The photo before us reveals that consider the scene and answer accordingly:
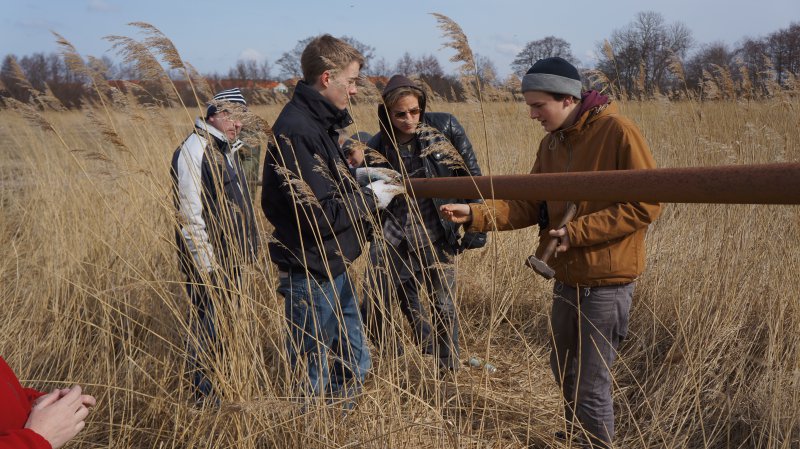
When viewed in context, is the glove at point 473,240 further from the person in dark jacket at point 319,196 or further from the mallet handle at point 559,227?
the mallet handle at point 559,227

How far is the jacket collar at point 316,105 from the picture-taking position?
2.47m

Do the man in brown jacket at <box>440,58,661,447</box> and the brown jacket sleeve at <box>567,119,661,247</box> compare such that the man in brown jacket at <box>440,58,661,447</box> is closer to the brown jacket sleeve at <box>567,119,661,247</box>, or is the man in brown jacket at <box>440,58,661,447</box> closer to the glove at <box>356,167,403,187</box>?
the brown jacket sleeve at <box>567,119,661,247</box>

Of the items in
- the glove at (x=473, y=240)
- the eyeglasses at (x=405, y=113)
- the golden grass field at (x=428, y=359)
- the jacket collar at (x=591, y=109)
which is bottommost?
the golden grass field at (x=428, y=359)

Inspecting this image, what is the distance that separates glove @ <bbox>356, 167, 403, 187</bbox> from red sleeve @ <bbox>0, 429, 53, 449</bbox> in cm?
124

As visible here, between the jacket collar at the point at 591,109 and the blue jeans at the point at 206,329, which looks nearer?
the blue jeans at the point at 206,329

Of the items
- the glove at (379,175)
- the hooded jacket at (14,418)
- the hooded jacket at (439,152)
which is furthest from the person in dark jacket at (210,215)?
the hooded jacket at (439,152)

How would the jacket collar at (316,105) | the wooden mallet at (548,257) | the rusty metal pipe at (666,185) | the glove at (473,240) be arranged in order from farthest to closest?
the glove at (473,240), the jacket collar at (316,105), the wooden mallet at (548,257), the rusty metal pipe at (666,185)

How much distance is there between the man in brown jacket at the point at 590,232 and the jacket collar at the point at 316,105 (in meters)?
0.62

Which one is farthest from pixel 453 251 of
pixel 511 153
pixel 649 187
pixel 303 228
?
pixel 511 153

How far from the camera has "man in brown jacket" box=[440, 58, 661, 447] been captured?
2133mm

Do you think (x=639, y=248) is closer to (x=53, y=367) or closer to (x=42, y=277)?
(x=53, y=367)

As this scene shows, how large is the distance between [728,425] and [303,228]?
76.6 inches

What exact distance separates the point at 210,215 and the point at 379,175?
71 centimetres

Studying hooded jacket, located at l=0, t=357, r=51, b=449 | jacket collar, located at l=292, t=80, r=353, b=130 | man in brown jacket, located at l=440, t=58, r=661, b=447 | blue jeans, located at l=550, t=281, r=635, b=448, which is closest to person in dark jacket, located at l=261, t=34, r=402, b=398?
jacket collar, located at l=292, t=80, r=353, b=130
